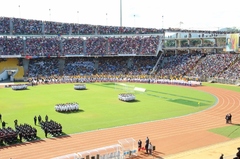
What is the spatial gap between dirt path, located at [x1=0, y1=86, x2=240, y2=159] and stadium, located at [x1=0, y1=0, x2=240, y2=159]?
7 centimetres

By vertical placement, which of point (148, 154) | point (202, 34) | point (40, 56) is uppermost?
point (202, 34)

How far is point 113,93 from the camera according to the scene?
43125mm

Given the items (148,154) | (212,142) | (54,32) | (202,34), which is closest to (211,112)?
(212,142)

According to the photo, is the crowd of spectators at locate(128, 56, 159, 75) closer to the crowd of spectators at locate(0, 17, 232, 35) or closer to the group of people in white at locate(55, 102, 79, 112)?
the crowd of spectators at locate(0, 17, 232, 35)

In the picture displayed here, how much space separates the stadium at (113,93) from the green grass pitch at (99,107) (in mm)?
102

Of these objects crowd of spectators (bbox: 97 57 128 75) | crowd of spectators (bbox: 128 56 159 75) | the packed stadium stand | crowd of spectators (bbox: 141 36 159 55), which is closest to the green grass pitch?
the packed stadium stand

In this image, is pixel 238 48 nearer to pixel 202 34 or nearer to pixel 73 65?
pixel 202 34

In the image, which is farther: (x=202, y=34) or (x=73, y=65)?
(x=73, y=65)

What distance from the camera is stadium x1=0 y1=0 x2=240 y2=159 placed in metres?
20.0

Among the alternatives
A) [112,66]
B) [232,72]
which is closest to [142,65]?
[112,66]

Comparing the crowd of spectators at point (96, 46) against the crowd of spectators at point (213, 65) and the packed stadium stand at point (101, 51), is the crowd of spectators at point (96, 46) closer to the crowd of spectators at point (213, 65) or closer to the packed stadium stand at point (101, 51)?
the packed stadium stand at point (101, 51)

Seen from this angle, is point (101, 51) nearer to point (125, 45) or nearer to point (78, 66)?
point (125, 45)

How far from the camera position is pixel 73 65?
71812 millimetres

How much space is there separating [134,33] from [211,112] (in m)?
50.8
